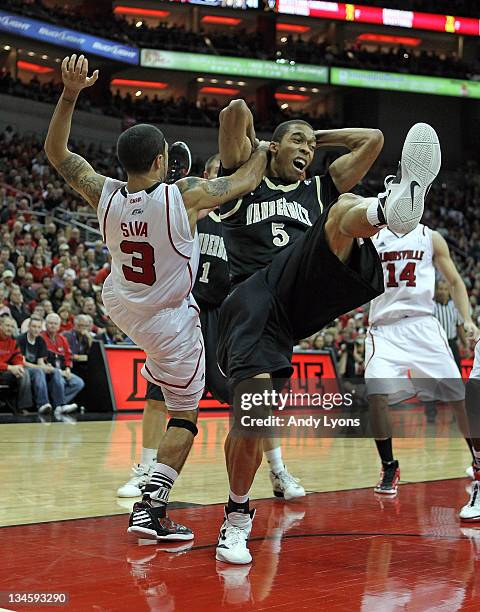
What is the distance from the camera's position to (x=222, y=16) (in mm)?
37188

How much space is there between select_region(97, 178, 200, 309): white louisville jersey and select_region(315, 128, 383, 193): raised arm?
0.92 metres

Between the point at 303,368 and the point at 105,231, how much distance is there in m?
10.2

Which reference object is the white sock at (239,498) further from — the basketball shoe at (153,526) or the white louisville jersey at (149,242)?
the white louisville jersey at (149,242)

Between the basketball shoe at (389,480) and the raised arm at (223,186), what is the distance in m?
2.58

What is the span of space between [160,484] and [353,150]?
2.08m

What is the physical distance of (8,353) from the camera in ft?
38.2

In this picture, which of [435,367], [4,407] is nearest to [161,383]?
[435,367]

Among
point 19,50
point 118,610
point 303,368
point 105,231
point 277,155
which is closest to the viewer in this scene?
point 118,610

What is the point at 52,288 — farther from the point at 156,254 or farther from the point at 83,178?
the point at 156,254

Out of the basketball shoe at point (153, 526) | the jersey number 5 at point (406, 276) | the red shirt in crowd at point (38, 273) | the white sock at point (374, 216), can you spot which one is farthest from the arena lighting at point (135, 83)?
the white sock at point (374, 216)

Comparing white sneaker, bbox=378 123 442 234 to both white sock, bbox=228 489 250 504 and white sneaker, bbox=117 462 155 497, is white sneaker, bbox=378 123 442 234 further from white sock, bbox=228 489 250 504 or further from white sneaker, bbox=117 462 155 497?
white sneaker, bbox=117 462 155 497

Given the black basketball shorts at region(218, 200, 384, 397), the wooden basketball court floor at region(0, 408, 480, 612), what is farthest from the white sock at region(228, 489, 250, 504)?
the black basketball shorts at region(218, 200, 384, 397)

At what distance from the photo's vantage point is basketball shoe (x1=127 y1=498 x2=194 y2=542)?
4.30 m

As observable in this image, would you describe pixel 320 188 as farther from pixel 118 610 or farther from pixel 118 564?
pixel 118 610
